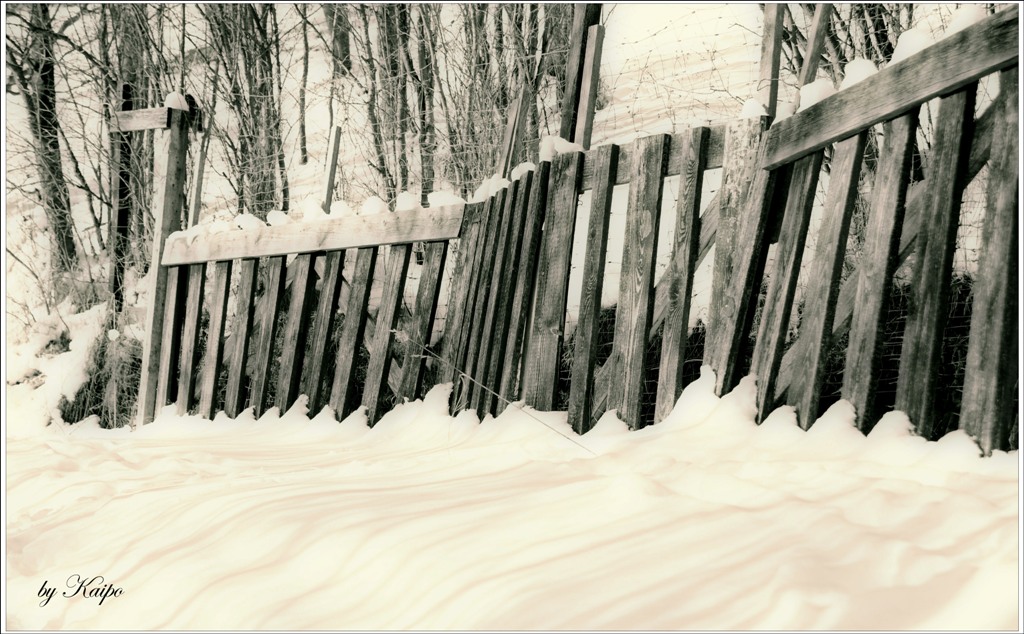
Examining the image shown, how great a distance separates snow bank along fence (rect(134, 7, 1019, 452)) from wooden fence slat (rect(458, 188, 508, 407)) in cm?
1

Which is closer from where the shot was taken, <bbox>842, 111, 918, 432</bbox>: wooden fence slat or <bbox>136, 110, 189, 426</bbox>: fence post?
<bbox>842, 111, 918, 432</bbox>: wooden fence slat

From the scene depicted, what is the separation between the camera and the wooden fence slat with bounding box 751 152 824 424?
2.69 m

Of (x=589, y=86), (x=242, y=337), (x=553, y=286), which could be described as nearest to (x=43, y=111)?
(x=242, y=337)

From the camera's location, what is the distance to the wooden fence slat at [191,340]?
5.45 meters

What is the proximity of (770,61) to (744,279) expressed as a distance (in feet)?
2.66

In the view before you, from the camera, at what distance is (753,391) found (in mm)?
2785

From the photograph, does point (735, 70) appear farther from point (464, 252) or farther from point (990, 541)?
point (990, 541)

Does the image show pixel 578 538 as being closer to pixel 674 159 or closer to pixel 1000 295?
pixel 1000 295

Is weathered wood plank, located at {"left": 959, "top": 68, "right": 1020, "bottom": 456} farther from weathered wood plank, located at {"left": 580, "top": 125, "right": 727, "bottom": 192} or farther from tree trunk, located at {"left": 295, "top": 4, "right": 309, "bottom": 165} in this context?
tree trunk, located at {"left": 295, "top": 4, "right": 309, "bottom": 165}

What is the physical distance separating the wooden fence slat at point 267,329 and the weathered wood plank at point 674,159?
7.24 ft

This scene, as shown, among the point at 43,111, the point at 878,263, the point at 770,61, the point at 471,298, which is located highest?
the point at 43,111

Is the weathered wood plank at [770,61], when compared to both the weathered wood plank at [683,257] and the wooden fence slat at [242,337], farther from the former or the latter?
the wooden fence slat at [242,337]

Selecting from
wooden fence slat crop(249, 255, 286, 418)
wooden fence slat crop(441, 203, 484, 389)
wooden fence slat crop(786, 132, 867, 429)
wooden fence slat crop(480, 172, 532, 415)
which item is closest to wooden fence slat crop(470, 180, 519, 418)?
wooden fence slat crop(480, 172, 532, 415)

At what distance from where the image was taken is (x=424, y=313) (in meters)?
4.25
